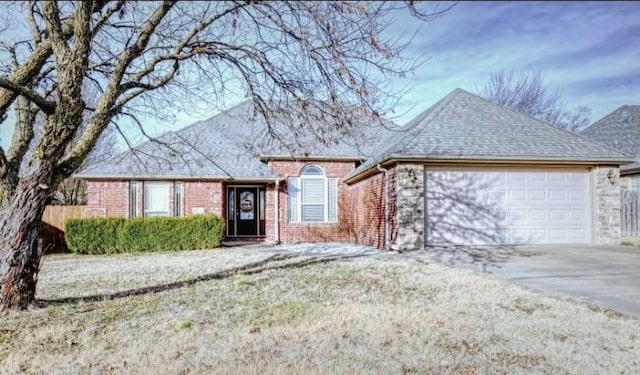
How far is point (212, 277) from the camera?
28.7 ft

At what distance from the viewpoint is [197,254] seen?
13.2 metres

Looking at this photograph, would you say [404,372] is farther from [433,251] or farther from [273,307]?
[433,251]

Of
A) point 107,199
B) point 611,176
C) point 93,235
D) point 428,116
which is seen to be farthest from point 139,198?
point 611,176

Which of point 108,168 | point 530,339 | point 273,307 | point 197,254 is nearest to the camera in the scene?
point 530,339

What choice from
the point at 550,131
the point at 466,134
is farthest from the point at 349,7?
the point at 550,131

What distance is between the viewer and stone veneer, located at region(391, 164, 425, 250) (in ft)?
40.3

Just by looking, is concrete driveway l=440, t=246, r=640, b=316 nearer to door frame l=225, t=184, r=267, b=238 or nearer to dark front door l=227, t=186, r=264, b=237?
door frame l=225, t=184, r=267, b=238

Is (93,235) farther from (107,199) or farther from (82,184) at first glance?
(82,184)

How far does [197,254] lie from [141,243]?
2491 mm

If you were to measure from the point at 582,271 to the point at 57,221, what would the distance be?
1545 centimetres

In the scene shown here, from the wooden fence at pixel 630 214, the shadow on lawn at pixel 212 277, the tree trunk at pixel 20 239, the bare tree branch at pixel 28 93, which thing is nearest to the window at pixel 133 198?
the shadow on lawn at pixel 212 277

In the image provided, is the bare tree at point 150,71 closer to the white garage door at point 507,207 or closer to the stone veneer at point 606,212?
the white garage door at point 507,207

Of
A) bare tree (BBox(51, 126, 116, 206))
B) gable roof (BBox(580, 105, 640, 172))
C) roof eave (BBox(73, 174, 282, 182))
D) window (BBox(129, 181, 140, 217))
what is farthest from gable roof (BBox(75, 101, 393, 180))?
gable roof (BBox(580, 105, 640, 172))

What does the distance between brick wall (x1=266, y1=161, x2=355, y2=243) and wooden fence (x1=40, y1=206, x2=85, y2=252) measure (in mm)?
6464
